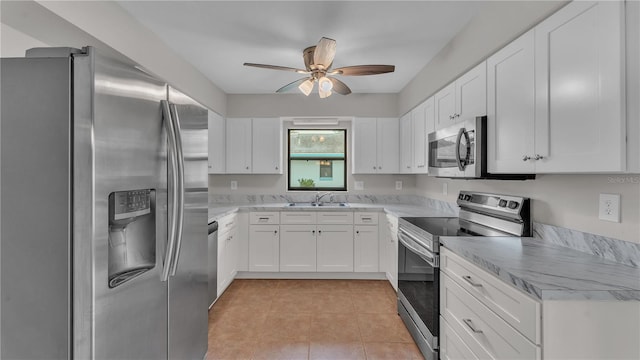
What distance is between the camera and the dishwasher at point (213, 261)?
8.21 feet

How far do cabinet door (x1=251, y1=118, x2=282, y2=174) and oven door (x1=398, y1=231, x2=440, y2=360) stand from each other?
6.69 ft

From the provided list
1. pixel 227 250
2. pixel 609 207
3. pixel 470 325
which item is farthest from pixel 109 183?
pixel 227 250

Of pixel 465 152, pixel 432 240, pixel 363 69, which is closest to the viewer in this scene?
pixel 432 240

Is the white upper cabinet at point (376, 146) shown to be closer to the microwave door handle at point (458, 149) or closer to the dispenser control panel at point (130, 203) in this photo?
the microwave door handle at point (458, 149)

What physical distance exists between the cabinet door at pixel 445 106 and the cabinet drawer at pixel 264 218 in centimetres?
204

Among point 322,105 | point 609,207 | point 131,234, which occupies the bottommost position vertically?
point 131,234

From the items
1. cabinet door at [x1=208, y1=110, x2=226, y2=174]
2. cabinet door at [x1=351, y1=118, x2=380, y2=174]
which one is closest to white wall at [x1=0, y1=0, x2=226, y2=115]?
cabinet door at [x1=208, y1=110, x2=226, y2=174]

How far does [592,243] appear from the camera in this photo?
138cm

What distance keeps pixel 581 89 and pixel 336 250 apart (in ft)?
8.90

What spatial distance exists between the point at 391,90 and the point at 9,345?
3924mm

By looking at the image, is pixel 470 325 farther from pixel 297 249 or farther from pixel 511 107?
pixel 297 249

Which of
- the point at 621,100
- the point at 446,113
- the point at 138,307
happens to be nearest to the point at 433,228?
the point at 446,113

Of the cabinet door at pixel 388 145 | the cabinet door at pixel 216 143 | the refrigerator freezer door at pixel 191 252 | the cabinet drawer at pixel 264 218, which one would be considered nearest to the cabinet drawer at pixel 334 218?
the cabinet drawer at pixel 264 218

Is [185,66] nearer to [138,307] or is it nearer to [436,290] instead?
[138,307]
